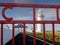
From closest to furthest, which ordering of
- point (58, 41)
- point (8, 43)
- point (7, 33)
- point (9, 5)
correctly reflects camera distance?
point (9, 5)
point (7, 33)
point (8, 43)
point (58, 41)

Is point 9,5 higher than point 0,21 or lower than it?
higher

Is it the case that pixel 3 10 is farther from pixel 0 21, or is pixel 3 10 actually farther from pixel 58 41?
pixel 58 41

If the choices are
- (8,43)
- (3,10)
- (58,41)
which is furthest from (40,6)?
(58,41)

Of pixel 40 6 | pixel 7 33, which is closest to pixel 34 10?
pixel 40 6

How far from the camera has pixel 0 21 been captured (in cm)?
369

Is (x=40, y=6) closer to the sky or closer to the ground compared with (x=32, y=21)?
closer to the sky

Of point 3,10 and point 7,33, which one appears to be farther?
point 7,33

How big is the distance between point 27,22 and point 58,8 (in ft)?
2.05

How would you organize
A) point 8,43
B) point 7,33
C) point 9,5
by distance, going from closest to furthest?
point 9,5
point 7,33
point 8,43

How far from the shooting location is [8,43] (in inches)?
635

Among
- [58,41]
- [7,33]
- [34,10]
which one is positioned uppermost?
[34,10]

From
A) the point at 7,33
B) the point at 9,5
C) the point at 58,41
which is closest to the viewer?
the point at 9,5

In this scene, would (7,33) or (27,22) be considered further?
(7,33)

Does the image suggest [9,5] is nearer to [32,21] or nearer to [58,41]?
[32,21]
